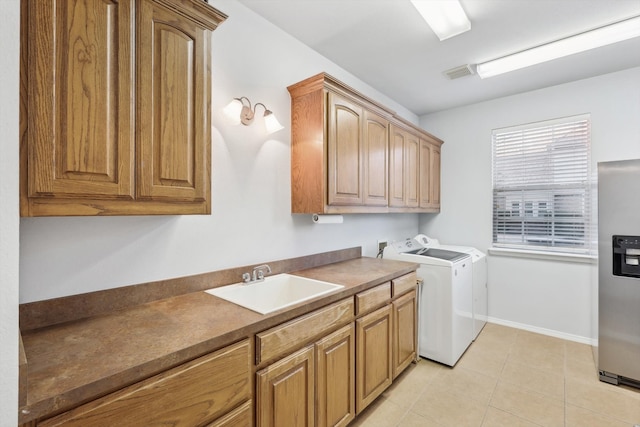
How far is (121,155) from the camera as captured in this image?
3.54ft

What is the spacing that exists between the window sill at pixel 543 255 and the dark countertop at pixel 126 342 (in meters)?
2.74

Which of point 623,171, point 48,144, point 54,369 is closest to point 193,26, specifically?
point 48,144

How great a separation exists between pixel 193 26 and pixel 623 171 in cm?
307

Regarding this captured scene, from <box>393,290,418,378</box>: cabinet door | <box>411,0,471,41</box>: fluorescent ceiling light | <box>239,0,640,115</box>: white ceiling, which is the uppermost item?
<box>239,0,640,115</box>: white ceiling

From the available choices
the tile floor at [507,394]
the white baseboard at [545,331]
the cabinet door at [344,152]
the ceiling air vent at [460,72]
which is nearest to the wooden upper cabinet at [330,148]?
the cabinet door at [344,152]

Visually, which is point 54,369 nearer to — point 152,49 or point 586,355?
point 152,49

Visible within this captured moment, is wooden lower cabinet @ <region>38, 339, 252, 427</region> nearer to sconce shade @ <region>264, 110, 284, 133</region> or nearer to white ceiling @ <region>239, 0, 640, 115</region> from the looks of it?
sconce shade @ <region>264, 110, 284, 133</region>

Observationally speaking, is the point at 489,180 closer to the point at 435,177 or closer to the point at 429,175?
the point at 435,177

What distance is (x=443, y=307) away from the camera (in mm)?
2543

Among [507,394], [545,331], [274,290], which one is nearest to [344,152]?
[274,290]

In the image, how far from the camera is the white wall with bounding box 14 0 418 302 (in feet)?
3.96

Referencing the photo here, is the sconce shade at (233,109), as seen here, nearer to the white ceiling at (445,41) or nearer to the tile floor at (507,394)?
the white ceiling at (445,41)

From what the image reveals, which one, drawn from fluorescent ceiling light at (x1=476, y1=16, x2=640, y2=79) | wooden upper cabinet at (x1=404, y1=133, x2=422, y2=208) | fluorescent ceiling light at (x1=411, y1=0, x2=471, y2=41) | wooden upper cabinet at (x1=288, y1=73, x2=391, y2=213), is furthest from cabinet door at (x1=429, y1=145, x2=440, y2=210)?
fluorescent ceiling light at (x1=411, y1=0, x2=471, y2=41)

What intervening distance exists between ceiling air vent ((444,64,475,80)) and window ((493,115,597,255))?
43.0 inches
